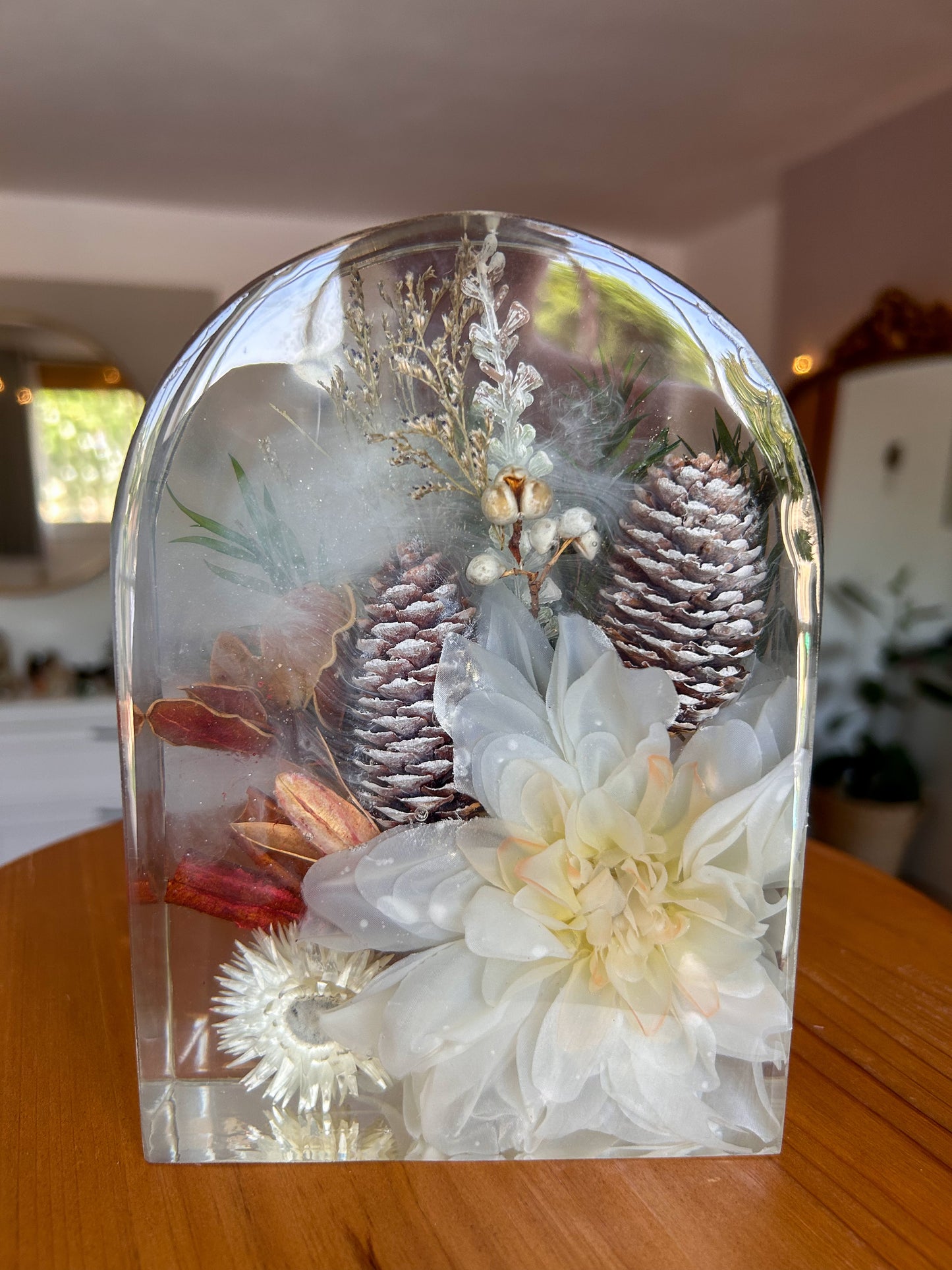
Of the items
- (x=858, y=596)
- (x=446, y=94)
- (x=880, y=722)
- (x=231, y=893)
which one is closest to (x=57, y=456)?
(x=446, y=94)

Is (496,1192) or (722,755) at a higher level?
(722,755)

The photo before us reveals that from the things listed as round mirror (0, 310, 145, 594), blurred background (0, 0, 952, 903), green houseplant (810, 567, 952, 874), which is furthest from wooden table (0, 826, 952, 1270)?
round mirror (0, 310, 145, 594)

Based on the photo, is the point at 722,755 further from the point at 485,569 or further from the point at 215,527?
the point at 215,527

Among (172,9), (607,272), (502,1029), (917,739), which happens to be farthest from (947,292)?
(502,1029)

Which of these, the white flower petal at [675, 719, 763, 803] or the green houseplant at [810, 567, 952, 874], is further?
the green houseplant at [810, 567, 952, 874]

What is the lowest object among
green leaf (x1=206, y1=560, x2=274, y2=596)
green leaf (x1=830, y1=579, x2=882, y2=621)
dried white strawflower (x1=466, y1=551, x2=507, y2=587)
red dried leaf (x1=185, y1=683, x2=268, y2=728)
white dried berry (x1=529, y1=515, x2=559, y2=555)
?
green leaf (x1=830, y1=579, x2=882, y2=621)

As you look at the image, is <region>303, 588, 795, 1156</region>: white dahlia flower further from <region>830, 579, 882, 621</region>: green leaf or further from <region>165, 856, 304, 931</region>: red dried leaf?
<region>830, 579, 882, 621</region>: green leaf

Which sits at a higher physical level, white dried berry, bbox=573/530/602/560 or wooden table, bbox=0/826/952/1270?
white dried berry, bbox=573/530/602/560
